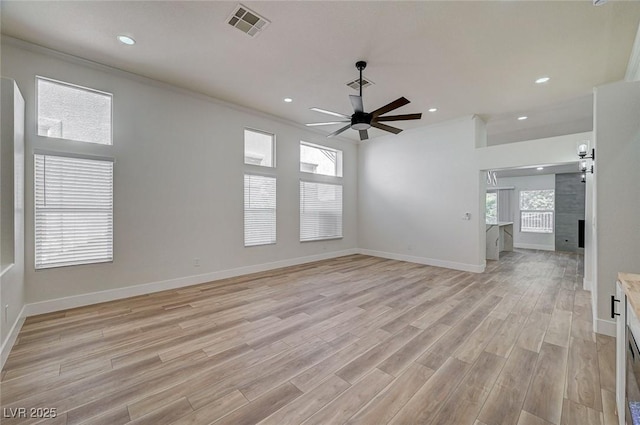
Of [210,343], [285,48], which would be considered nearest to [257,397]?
[210,343]

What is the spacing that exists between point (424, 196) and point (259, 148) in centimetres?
403

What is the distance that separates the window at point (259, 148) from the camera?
5391 mm

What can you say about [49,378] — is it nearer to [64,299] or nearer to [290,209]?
[64,299]

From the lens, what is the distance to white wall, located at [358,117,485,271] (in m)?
5.65

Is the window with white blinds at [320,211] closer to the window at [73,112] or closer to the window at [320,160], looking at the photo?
the window at [320,160]

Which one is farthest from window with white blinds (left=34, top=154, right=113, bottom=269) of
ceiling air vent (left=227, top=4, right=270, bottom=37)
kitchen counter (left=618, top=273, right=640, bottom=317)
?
kitchen counter (left=618, top=273, right=640, bottom=317)

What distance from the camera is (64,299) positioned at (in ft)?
11.2

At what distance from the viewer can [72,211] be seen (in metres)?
3.47

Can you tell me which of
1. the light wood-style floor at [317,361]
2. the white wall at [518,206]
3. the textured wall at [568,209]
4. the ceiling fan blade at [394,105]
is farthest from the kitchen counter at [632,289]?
the white wall at [518,206]

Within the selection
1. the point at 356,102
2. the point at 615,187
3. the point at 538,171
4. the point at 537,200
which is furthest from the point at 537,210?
the point at 356,102

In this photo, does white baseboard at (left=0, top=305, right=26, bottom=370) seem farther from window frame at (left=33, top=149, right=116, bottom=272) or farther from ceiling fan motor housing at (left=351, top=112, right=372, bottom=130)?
ceiling fan motor housing at (left=351, top=112, right=372, bottom=130)

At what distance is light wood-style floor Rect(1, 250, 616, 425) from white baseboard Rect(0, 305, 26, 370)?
6 centimetres

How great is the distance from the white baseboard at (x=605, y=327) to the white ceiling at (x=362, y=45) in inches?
122

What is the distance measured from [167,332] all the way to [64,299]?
1807 millimetres
